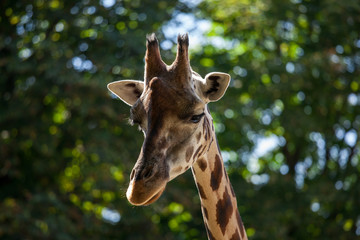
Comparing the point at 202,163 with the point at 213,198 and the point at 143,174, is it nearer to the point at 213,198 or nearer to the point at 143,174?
the point at 213,198

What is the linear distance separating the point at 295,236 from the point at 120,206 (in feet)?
14.9

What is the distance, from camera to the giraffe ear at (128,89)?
384 cm

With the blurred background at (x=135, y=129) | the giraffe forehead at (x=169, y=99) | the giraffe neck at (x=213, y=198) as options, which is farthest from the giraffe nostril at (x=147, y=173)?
the blurred background at (x=135, y=129)

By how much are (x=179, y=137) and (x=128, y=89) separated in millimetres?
831

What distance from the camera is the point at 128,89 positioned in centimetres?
387

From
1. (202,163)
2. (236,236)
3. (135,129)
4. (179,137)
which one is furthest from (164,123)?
(135,129)

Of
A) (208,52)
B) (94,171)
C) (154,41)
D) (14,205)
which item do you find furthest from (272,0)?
(154,41)

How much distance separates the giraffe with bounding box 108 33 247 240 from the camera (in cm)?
293

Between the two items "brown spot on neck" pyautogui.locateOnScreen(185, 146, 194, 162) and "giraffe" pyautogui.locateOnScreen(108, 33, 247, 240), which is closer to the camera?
"giraffe" pyautogui.locateOnScreen(108, 33, 247, 240)

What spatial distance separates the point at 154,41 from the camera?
3.40 m

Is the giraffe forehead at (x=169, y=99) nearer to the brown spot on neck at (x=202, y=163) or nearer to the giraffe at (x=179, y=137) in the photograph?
the giraffe at (x=179, y=137)

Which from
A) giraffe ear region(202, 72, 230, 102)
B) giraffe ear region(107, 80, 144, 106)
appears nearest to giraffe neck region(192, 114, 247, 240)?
giraffe ear region(202, 72, 230, 102)

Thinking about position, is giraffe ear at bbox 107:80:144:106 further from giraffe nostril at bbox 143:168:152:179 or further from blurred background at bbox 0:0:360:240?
blurred background at bbox 0:0:360:240

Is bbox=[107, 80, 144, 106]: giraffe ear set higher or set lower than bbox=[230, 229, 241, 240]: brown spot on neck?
higher
